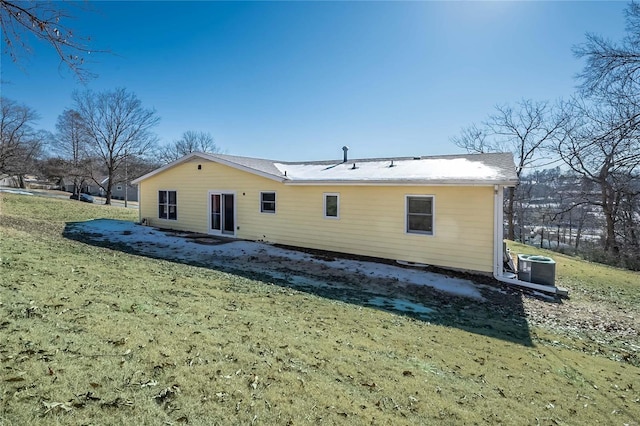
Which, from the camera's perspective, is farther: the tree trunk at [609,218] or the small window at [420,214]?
the tree trunk at [609,218]

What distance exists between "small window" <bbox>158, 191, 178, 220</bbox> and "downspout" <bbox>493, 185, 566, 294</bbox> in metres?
13.7

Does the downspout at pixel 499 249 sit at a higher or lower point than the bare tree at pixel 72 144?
lower

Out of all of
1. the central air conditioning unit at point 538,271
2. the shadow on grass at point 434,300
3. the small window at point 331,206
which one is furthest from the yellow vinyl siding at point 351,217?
the central air conditioning unit at point 538,271

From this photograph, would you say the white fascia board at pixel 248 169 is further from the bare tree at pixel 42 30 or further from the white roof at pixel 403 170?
the bare tree at pixel 42 30

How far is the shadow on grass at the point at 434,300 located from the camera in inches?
244

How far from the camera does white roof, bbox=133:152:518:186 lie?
9.70 meters

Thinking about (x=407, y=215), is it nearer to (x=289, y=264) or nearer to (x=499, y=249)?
(x=499, y=249)

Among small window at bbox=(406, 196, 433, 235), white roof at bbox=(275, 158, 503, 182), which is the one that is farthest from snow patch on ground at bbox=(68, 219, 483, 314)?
white roof at bbox=(275, 158, 503, 182)

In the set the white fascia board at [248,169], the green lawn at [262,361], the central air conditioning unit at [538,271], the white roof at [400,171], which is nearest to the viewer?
the green lawn at [262,361]

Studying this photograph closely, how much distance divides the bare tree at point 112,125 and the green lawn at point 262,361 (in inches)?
1011

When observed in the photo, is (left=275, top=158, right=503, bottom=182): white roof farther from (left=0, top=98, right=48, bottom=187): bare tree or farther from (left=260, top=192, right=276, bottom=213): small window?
(left=0, top=98, right=48, bottom=187): bare tree

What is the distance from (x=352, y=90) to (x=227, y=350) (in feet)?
46.4

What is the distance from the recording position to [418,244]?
10.5 meters

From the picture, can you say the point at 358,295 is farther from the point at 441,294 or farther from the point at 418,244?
the point at 418,244
